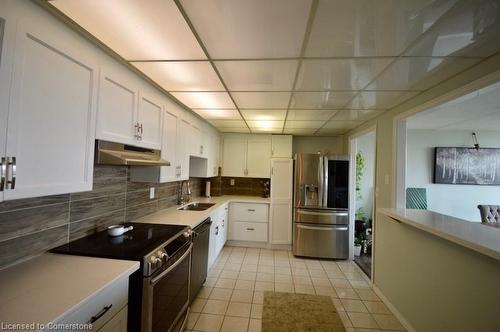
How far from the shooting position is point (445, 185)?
406 centimetres

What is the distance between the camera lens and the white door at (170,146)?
2.26 metres

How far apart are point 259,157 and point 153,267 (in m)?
3.29

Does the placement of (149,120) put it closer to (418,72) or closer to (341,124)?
(418,72)

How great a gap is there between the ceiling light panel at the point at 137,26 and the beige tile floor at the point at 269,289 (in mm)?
2318

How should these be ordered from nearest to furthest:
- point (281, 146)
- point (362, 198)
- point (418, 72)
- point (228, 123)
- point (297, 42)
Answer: point (297, 42) → point (418, 72) → point (228, 123) → point (281, 146) → point (362, 198)

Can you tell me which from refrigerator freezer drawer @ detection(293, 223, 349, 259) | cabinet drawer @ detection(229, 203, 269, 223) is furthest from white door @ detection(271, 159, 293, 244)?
refrigerator freezer drawer @ detection(293, 223, 349, 259)

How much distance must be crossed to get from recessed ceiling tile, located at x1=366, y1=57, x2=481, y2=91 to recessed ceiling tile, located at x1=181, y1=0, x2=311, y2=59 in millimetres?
798

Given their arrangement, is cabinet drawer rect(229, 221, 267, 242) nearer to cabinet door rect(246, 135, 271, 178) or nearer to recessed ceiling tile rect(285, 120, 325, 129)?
cabinet door rect(246, 135, 271, 178)

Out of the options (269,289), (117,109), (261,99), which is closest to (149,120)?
(117,109)

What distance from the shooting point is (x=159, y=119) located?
7.07ft

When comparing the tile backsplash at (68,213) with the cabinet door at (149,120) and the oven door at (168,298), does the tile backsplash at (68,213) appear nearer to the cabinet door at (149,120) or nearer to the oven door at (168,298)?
the cabinet door at (149,120)

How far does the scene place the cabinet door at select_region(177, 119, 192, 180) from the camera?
8.62 feet

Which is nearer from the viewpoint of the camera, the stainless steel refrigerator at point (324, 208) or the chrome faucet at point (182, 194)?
the chrome faucet at point (182, 194)

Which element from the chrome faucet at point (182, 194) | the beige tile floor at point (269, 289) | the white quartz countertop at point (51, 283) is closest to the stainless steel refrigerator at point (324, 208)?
the beige tile floor at point (269, 289)
